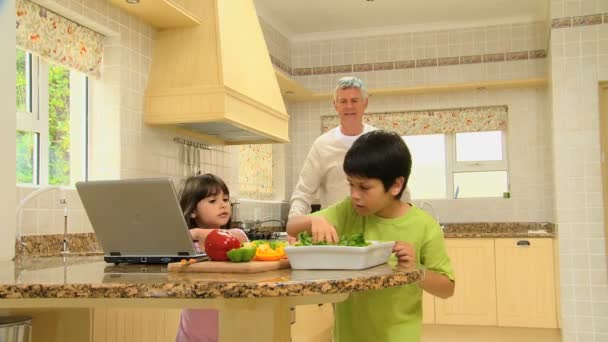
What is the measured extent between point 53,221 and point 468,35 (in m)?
4.28

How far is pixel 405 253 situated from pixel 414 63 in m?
4.92

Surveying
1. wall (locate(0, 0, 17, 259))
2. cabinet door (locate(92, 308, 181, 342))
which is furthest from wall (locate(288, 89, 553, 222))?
wall (locate(0, 0, 17, 259))

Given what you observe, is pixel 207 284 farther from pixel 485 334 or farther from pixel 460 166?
pixel 460 166

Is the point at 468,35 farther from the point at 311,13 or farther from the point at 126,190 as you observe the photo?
the point at 126,190

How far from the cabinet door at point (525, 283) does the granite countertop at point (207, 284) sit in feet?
13.8

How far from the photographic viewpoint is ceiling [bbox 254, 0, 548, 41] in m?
5.49

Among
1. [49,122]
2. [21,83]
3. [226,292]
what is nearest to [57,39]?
[21,83]

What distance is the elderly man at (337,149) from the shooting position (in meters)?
2.94

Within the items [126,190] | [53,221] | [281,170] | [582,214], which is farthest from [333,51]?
[126,190]

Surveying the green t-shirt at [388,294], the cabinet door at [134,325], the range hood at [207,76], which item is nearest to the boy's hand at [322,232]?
the green t-shirt at [388,294]

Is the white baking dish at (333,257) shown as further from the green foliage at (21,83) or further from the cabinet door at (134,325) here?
the green foliage at (21,83)

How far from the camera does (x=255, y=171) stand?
5.67 m

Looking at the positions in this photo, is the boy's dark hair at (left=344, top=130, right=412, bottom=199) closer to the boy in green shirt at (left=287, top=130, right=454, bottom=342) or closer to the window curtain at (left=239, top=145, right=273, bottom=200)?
the boy in green shirt at (left=287, top=130, right=454, bottom=342)

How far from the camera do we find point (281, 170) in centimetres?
622
